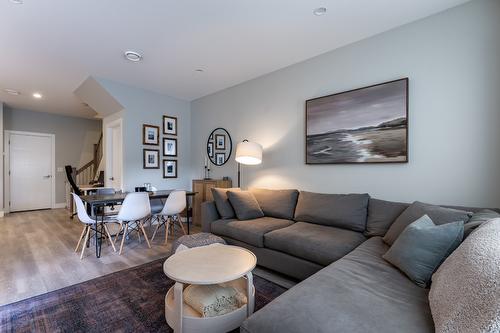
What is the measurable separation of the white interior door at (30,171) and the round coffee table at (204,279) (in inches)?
267

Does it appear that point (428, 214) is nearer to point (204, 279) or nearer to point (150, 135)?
point (204, 279)

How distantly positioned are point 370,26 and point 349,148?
51.5 inches

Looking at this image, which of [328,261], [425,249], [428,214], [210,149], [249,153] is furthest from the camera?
[210,149]

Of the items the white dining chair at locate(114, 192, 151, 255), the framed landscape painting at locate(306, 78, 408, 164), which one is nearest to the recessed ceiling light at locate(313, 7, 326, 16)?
the framed landscape painting at locate(306, 78, 408, 164)

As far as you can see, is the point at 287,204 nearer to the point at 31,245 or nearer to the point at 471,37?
the point at 471,37

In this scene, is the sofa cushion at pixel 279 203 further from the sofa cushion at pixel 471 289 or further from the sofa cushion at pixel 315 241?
the sofa cushion at pixel 471 289

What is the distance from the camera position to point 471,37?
6.97 ft

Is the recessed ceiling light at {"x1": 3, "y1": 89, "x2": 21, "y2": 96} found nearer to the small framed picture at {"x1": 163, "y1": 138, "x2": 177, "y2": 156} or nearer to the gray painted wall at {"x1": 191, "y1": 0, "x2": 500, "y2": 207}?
the small framed picture at {"x1": 163, "y1": 138, "x2": 177, "y2": 156}

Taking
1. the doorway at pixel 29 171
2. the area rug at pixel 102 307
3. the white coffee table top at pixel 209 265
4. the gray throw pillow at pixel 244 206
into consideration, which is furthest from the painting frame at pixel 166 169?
the doorway at pixel 29 171

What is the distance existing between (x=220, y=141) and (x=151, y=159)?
1430mm

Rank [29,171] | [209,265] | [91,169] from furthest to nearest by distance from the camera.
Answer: [91,169]
[29,171]
[209,265]

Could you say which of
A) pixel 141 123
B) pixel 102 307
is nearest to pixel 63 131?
pixel 141 123

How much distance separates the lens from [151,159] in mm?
4691

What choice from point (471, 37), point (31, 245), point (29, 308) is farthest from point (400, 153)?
point (31, 245)
